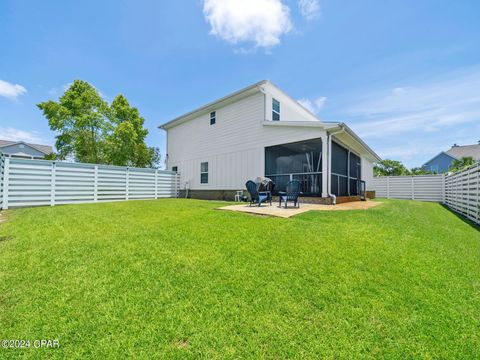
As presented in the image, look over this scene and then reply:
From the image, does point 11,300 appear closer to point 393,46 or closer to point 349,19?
point 349,19

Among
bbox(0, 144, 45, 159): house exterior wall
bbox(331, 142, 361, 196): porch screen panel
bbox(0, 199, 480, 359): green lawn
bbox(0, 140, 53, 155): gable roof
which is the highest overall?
bbox(0, 140, 53, 155): gable roof

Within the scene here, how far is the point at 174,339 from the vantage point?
1.79 metres

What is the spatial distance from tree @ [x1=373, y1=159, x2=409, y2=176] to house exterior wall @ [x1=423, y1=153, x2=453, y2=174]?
589 centimetres

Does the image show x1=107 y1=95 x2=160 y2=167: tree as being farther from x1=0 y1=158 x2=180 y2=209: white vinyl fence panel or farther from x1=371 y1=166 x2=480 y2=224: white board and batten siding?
x1=371 y1=166 x2=480 y2=224: white board and batten siding

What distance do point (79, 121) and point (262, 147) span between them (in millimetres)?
16978

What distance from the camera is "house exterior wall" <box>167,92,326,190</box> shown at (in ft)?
35.5

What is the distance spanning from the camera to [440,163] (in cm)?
3262

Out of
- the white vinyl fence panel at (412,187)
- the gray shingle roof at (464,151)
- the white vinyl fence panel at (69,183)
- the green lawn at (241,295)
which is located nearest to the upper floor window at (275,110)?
the white vinyl fence panel at (69,183)

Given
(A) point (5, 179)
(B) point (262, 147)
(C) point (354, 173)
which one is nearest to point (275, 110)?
(B) point (262, 147)

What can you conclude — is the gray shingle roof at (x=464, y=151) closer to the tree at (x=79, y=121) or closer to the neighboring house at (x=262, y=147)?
the neighboring house at (x=262, y=147)

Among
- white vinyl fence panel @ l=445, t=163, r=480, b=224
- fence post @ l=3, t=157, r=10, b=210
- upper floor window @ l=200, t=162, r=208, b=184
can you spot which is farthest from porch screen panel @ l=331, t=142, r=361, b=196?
fence post @ l=3, t=157, r=10, b=210

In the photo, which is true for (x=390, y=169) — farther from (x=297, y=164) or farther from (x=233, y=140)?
(x=233, y=140)

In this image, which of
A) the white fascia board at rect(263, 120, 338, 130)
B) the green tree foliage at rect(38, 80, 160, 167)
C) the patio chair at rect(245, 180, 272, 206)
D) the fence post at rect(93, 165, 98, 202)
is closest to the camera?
the patio chair at rect(245, 180, 272, 206)

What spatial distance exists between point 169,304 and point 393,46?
470 inches
